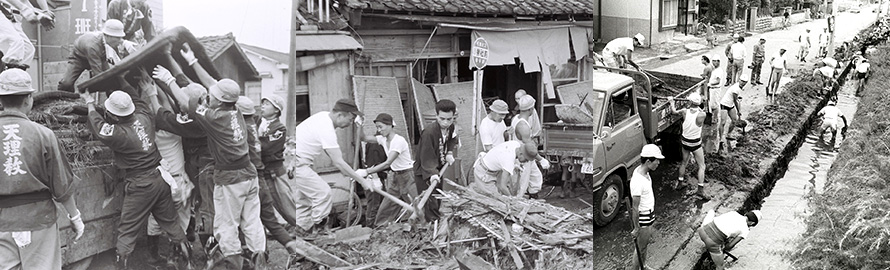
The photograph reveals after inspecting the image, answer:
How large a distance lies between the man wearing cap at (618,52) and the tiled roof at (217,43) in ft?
11.6

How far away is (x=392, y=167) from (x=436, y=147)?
11.5 inches

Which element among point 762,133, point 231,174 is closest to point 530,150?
point 231,174

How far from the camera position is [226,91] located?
4648 millimetres

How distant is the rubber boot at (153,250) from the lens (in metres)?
4.80

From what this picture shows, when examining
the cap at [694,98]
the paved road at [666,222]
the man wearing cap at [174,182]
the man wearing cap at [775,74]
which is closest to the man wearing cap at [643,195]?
the paved road at [666,222]

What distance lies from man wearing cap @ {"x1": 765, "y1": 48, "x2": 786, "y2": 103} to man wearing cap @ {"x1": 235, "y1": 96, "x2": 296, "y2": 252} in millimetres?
10916

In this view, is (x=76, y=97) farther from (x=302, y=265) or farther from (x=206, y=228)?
(x=302, y=265)

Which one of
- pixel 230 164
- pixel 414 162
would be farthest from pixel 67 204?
pixel 414 162

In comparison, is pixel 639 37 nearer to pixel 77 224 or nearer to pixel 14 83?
pixel 77 224

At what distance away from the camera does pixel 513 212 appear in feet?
15.5

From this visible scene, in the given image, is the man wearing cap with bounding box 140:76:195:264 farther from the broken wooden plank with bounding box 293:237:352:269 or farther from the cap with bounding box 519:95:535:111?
the cap with bounding box 519:95:535:111

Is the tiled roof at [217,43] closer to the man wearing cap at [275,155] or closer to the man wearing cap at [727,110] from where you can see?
the man wearing cap at [275,155]

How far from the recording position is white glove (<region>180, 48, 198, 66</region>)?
4.66 meters

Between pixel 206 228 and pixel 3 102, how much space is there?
1.38 metres
